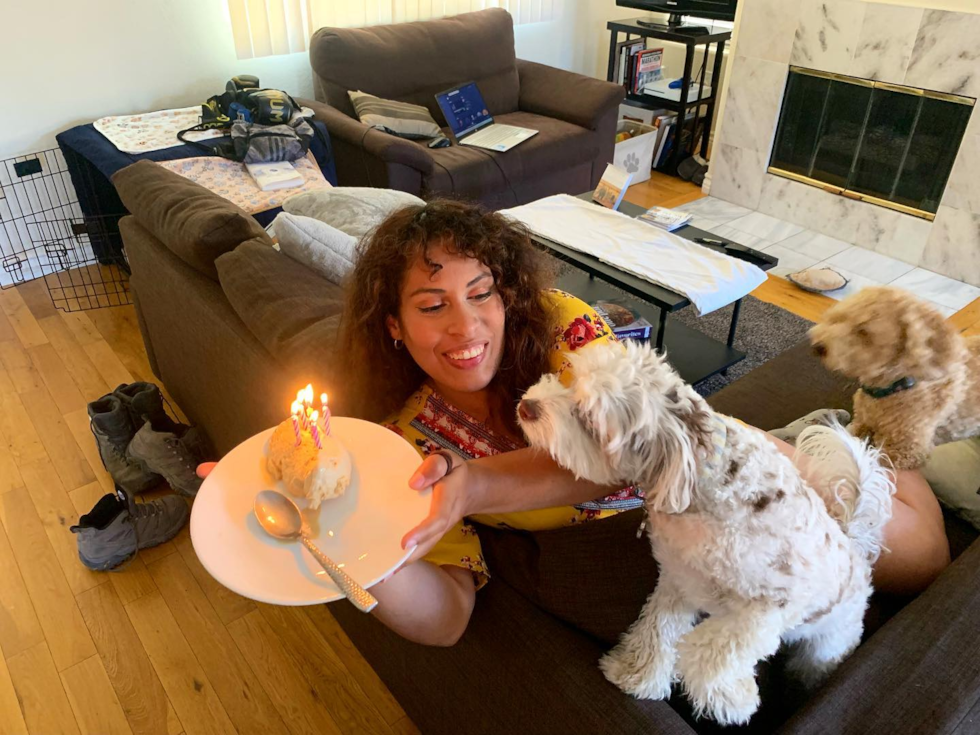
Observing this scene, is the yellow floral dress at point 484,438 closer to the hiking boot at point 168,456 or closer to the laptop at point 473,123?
the hiking boot at point 168,456

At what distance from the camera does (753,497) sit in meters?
0.88

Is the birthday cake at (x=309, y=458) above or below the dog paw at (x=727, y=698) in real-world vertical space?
above

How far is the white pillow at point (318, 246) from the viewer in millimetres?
1707

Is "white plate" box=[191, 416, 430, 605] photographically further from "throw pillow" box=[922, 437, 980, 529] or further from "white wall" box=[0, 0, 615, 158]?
"white wall" box=[0, 0, 615, 158]

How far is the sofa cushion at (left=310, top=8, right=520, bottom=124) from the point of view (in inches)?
145

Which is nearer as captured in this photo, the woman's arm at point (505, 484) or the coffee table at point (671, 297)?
the woman's arm at point (505, 484)

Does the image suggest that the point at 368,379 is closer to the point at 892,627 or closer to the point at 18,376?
the point at 892,627

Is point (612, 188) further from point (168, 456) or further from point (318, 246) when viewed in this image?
point (168, 456)

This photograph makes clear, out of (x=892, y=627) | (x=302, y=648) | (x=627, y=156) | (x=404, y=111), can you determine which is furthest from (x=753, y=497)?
(x=627, y=156)

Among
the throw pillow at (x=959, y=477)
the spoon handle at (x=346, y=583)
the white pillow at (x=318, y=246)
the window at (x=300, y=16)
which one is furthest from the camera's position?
the window at (x=300, y=16)

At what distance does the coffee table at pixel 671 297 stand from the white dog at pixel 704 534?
1349 mm

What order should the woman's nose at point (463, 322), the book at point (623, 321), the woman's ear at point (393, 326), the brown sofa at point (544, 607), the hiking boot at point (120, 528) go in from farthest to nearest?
the book at point (623, 321) < the hiking boot at point (120, 528) < the woman's ear at point (393, 326) < the woman's nose at point (463, 322) < the brown sofa at point (544, 607)

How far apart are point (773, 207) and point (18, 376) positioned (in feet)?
13.3

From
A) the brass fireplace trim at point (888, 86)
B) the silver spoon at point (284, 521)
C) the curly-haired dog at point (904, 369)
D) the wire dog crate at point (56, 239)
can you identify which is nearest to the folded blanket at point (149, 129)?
the wire dog crate at point (56, 239)
